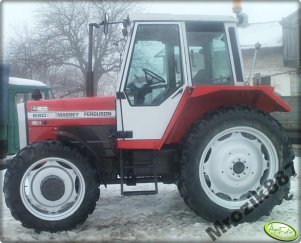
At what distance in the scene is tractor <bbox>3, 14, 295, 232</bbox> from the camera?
149 inches

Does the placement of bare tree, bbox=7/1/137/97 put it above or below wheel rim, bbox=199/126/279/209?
above

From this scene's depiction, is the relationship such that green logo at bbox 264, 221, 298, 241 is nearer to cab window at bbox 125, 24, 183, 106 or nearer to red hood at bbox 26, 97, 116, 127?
cab window at bbox 125, 24, 183, 106

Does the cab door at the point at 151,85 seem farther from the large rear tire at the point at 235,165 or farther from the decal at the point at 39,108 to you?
the decal at the point at 39,108

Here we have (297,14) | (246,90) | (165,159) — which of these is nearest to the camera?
(246,90)

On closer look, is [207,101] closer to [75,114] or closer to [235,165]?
[235,165]

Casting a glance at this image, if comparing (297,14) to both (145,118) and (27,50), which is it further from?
(145,118)

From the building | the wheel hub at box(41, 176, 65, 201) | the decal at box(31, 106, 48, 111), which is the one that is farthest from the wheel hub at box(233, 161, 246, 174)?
the building

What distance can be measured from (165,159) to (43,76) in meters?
13.8

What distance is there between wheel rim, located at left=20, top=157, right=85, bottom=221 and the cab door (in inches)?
26.9

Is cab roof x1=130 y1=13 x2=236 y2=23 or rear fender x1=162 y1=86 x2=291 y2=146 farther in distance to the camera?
cab roof x1=130 y1=13 x2=236 y2=23

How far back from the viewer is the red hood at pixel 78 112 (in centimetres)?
413

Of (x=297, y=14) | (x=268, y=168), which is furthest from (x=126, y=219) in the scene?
(x=297, y=14)

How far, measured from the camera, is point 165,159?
4.10m

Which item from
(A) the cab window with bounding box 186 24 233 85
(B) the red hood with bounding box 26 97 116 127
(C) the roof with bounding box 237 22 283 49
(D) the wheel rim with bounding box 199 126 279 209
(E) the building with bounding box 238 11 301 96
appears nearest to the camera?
(D) the wheel rim with bounding box 199 126 279 209
